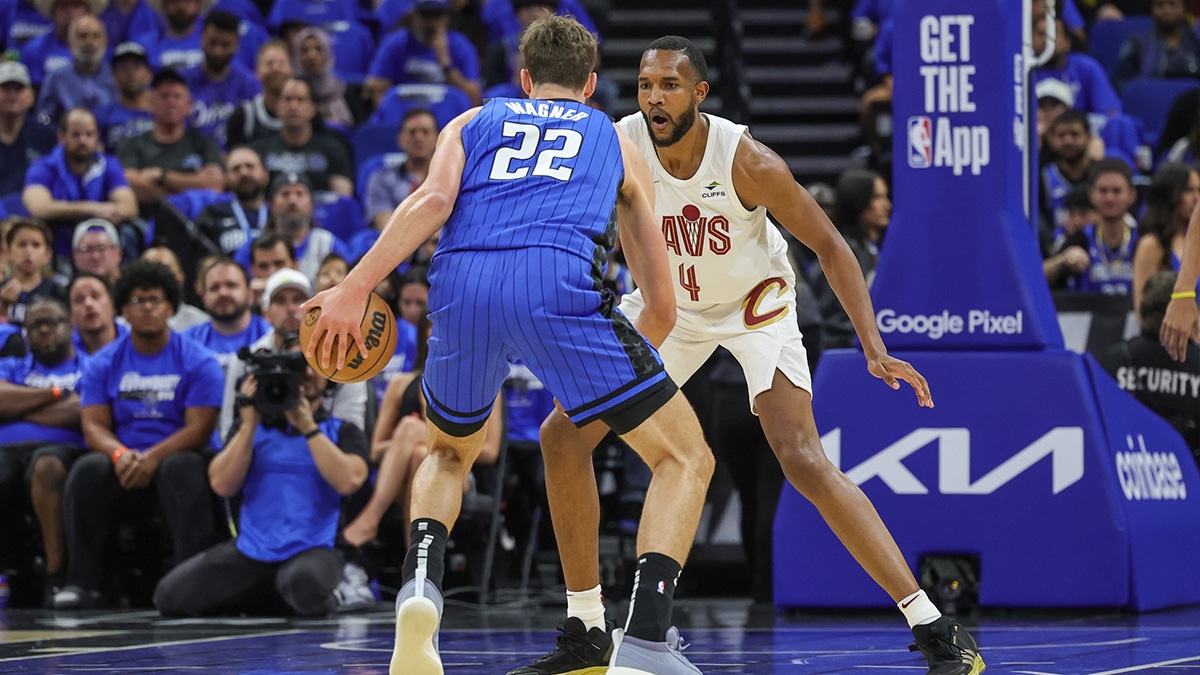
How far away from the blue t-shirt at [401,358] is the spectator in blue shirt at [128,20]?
224 inches

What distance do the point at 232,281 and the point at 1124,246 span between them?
17.1ft

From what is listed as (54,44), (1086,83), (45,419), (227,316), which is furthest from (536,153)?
(54,44)

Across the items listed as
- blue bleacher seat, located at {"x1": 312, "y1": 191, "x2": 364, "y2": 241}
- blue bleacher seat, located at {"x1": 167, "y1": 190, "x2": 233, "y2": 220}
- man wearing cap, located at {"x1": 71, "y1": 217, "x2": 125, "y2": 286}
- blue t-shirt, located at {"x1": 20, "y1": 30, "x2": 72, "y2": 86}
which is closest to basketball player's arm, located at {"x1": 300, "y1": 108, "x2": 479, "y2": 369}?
man wearing cap, located at {"x1": 71, "y1": 217, "x2": 125, "y2": 286}

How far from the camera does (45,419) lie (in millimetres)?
9078

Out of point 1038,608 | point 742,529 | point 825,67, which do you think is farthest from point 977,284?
point 825,67

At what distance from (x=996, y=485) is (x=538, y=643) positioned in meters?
2.19

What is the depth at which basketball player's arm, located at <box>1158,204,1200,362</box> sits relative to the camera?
650 cm

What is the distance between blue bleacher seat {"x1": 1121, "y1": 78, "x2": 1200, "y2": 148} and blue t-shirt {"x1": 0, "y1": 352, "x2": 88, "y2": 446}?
329 inches

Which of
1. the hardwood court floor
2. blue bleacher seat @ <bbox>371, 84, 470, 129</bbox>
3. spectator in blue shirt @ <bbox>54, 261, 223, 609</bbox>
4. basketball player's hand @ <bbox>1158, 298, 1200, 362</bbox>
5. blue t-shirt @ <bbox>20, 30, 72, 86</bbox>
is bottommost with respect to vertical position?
the hardwood court floor

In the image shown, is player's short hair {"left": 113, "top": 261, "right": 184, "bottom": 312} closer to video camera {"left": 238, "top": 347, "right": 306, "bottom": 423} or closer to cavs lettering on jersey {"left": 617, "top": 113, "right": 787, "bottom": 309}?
video camera {"left": 238, "top": 347, "right": 306, "bottom": 423}

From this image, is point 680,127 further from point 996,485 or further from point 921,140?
point 996,485

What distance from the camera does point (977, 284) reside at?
7.27 meters

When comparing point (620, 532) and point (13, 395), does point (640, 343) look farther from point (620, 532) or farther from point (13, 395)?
point (13, 395)

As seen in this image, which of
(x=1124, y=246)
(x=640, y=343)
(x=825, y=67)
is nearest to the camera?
(x=640, y=343)
